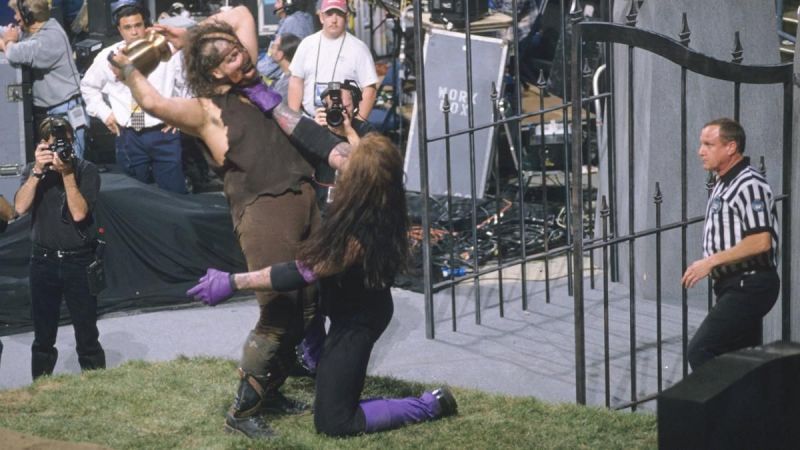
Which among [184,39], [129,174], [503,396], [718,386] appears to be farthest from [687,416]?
[129,174]

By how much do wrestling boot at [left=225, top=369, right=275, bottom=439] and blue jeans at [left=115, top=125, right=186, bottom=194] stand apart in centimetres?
507

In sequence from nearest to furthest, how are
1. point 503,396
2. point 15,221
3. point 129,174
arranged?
point 503,396, point 15,221, point 129,174

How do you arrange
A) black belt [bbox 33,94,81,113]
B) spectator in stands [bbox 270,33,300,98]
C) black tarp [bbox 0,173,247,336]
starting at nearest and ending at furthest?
black tarp [bbox 0,173,247,336] → black belt [bbox 33,94,81,113] → spectator in stands [bbox 270,33,300,98]

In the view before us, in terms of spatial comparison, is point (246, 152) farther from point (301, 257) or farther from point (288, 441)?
point (288, 441)

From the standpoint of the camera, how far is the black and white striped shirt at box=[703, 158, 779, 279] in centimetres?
686

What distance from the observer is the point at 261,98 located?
6.55 m

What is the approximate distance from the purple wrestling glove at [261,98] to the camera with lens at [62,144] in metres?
1.82

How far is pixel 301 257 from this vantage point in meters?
6.10

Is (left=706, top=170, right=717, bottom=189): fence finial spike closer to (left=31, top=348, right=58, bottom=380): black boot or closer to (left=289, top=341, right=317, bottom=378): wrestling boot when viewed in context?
(left=289, top=341, right=317, bottom=378): wrestling boot

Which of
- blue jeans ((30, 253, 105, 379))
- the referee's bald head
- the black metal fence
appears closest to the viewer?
the black metal fence

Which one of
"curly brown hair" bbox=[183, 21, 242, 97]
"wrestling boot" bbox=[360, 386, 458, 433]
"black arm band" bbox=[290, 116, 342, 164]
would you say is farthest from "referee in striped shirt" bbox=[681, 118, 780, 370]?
"curly brown hair" bbox=[183, 21, 242, 97]

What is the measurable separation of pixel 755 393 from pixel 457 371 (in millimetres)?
3640

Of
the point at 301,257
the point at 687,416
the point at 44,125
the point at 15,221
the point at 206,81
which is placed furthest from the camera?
the point at 15,221

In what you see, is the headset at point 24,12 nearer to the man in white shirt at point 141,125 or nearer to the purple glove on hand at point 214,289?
the man in white shirt at point 141,125
